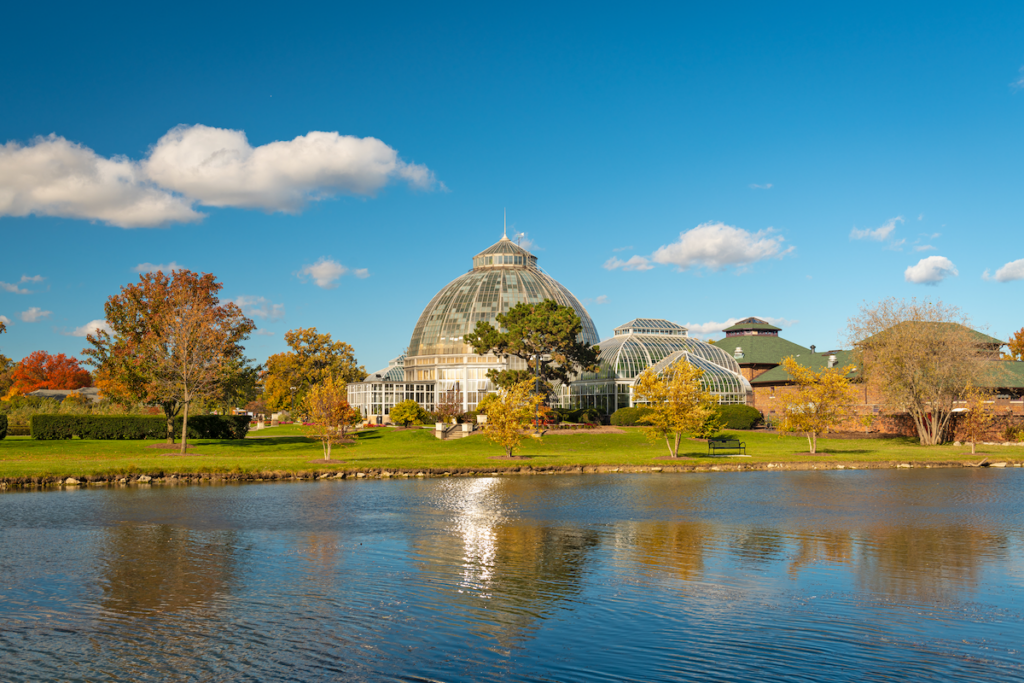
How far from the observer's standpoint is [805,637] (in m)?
11.5

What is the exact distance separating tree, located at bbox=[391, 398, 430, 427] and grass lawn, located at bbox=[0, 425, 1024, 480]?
7996 mm

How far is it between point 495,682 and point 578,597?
435 cm

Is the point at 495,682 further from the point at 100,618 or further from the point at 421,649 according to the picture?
the point at 100,618

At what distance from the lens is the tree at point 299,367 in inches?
4040

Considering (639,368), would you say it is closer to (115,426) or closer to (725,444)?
(725,444)

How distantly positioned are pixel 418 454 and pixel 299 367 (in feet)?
194

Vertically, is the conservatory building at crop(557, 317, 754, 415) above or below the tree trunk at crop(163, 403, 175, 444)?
above

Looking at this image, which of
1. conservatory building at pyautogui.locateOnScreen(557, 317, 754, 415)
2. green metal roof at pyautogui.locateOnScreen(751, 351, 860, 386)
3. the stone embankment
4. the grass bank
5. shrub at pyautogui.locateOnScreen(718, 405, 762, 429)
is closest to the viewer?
the stone embankment

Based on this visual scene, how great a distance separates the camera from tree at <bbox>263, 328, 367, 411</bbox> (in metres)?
103

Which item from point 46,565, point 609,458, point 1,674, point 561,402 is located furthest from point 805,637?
point 561,402

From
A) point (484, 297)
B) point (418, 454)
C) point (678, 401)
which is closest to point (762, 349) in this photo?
point (484, 297)

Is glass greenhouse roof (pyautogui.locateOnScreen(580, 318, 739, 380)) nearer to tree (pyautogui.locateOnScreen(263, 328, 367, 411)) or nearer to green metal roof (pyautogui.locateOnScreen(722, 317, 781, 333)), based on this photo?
green metal roof (pyautogui.locateOnScreen(722, 317, 781, 333))

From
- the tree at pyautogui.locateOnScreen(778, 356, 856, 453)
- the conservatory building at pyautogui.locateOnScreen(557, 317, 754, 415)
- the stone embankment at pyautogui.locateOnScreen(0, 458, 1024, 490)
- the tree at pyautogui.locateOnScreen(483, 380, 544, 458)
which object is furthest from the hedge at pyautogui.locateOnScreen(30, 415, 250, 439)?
the tree at pyautogui.locateOnScreen(778, 356, 856, 453)

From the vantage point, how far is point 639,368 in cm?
8269
